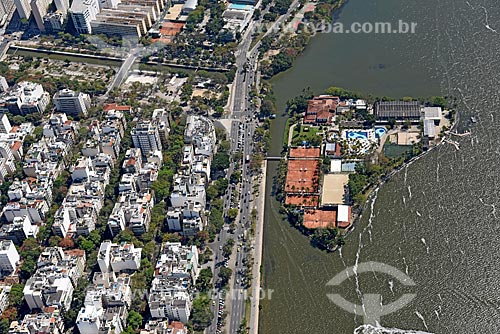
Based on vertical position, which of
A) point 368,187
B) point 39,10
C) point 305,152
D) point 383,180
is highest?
point 39,10

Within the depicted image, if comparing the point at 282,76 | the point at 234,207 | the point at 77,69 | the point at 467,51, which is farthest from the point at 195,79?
the point at 467,51

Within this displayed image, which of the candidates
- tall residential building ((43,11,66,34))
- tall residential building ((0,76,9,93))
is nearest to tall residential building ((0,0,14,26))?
tall residential building ((43,11,66,34))

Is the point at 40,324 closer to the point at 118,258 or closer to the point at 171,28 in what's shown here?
the point at 118,258

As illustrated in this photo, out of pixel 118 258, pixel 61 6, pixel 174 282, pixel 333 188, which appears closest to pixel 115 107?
pixel 118 258

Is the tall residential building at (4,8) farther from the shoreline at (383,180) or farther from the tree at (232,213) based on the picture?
the shoreline at (383,180)

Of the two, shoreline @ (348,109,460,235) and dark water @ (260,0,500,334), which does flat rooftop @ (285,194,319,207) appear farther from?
shoreline @ (348,109,460,235)

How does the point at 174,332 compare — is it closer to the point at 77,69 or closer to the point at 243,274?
the point at 243,274

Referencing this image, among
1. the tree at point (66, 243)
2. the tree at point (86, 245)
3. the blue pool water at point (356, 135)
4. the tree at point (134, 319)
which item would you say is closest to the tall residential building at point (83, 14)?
the tree at point (66, 243)
